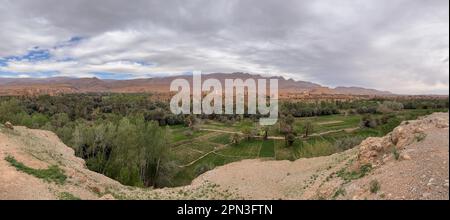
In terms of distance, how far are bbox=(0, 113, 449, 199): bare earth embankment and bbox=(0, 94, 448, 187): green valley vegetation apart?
1101 mm

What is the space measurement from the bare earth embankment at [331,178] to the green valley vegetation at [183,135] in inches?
43.3

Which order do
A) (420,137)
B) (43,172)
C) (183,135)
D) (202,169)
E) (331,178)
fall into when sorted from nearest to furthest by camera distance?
1. (420,137)
2. (331,178)
3. (43,172)
4. (202,169)
5. (183,135)

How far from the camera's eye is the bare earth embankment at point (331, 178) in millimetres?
9195

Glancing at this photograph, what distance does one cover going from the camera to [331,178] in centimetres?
1432

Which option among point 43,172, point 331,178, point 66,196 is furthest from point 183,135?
point 331,178

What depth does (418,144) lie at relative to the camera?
39.0 feet

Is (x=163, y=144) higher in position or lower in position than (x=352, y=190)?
lower

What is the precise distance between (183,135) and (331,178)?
169 feet

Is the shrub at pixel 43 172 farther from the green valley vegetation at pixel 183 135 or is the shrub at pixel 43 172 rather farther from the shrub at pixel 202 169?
the shrub at pixel 202 169

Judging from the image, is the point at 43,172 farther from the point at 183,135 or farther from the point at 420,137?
the point at 183,135

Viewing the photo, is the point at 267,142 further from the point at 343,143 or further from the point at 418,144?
the point at 418,144

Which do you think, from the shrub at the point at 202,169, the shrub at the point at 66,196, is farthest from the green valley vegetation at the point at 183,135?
the shrub at the point at 66,196
